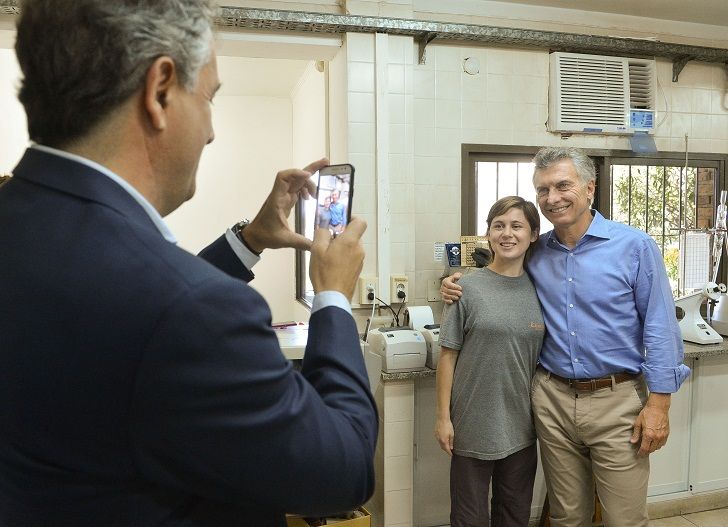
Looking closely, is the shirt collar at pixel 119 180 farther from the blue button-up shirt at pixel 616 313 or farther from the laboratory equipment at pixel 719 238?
the laboratory equipment at pixel 719 238

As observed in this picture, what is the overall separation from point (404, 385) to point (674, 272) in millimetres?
2425

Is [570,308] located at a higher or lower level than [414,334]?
higher

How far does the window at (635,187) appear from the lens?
3.60 m

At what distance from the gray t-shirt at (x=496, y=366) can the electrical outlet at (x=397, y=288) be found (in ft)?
3.29

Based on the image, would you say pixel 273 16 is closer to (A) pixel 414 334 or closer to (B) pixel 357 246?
(A) pixel 414 334

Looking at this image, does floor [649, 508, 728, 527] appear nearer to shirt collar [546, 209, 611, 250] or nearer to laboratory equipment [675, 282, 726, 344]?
laboratory equipment [675, 282, 726, 344]

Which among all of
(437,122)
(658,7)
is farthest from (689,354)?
(658,7)

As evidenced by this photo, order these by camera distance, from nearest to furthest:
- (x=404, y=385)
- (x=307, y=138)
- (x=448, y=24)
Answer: (x=404, y=385) → (x=448, y=24) → (x=307, y=138)

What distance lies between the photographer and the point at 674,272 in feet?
13.2

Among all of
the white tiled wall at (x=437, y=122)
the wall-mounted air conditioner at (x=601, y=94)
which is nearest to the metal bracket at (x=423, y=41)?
the white tiled wall at (x=437, y=122)

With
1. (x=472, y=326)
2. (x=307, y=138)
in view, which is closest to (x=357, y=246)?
(x=472, y=326)

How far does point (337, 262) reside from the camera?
0.86 m

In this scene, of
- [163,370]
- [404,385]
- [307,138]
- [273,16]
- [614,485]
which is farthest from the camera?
[307,138]

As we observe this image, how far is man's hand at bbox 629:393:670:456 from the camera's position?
6.73 feet
